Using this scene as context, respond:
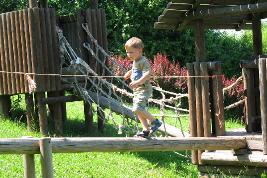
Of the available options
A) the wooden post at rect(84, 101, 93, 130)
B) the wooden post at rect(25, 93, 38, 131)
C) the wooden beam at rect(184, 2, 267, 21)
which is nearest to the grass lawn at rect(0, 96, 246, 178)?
the wooden post at rect(25, 93, 38, 131)

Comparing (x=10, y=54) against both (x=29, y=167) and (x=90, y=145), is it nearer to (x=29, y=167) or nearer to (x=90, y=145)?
(x=90, y=145)

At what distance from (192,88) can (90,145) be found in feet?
7.08

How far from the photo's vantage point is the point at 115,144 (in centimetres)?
683

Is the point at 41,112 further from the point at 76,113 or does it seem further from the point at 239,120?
the point at 239,120

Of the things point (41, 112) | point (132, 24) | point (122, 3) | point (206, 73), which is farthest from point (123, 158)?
point (122, 3)

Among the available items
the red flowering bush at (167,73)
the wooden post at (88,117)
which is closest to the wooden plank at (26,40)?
the wooden post at (88,117)

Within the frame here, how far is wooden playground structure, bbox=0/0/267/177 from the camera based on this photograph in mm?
6797

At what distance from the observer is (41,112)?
1155 centimetres

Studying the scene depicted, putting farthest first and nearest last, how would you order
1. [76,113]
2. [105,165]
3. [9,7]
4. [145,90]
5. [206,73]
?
1. [9,7]
2. [76,113]
3. [105,165]
4. [206,73]
5. [145,90]

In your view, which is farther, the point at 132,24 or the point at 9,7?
the point at 9,7

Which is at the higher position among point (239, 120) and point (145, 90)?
point (145, 90)

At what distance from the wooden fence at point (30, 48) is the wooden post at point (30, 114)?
385 millimetres

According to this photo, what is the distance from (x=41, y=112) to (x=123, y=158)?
2044 millimetres

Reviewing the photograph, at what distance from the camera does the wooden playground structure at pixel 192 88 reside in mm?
6797
